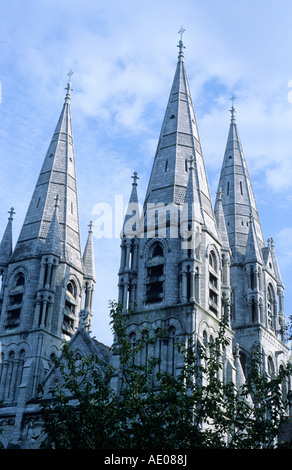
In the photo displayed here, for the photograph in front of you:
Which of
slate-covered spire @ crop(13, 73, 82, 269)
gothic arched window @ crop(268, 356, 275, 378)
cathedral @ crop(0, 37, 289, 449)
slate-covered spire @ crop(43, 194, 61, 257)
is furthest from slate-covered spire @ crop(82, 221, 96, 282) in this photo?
gothic arched window @ crop(268, 356, 275, 378)

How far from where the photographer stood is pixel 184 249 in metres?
39.7

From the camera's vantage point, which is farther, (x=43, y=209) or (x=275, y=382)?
(x=43, y=209)

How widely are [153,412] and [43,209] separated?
88.8ft

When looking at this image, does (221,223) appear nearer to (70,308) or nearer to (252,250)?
(252,250)

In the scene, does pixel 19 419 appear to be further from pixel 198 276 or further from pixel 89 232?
pixel 89 232

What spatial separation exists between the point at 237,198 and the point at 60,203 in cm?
1346

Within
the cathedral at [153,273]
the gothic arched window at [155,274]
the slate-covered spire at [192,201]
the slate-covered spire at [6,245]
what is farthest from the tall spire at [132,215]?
the slate-covered spire at [6,245]

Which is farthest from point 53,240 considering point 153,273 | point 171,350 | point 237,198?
point 237,198

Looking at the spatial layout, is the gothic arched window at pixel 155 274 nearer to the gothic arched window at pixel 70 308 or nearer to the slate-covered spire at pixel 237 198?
the gothic arched window at pixel 70 308

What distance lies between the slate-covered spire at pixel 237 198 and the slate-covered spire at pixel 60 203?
11.0 meters

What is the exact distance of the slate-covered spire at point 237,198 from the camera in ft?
171
